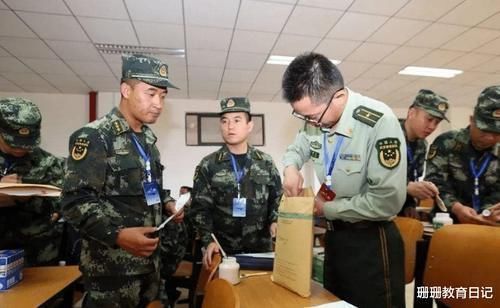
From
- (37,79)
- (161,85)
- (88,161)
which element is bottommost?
(88,161)

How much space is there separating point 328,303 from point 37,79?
612 cm

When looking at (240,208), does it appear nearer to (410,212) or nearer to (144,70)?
(144,70)

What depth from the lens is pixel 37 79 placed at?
5.50 m

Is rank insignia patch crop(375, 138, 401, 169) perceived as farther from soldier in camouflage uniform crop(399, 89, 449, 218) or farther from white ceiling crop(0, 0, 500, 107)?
white ceiling crop(0, 0, 500, 107)

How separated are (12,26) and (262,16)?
2.79m

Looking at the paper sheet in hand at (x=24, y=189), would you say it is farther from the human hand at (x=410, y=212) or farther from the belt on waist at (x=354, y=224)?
the human hand at (x=410, y=212)

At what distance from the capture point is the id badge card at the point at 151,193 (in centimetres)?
154

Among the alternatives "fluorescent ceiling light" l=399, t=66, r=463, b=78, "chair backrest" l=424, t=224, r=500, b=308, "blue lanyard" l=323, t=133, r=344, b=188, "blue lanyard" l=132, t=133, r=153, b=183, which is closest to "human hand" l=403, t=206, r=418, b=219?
"chair backrest" l=424, t=224, r=500, b=308

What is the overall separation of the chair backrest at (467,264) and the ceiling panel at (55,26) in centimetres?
387

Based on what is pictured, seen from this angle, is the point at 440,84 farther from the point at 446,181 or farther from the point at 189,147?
the point at 189,147

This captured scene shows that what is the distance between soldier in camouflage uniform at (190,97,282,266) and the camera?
7.05 ft

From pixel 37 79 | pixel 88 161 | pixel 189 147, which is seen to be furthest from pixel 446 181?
pixel 37 79

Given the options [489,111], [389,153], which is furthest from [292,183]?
[489,111]

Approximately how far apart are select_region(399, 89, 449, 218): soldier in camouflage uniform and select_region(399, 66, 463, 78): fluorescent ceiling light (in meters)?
3.00
